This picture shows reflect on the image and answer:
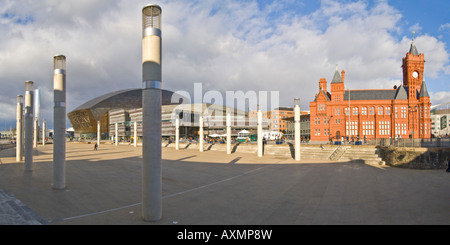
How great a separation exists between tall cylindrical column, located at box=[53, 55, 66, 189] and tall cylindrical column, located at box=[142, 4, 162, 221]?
25.5 ft

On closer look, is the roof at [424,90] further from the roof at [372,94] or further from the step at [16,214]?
the step at [16,214]

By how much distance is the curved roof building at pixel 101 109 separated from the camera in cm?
12606

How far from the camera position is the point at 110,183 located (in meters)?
14.4

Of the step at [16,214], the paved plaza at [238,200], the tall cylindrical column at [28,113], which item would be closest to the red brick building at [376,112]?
the paved plaza at [238,200]

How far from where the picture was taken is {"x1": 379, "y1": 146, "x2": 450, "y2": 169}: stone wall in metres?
24.0

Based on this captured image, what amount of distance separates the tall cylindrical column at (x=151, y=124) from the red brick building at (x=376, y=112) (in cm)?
4865

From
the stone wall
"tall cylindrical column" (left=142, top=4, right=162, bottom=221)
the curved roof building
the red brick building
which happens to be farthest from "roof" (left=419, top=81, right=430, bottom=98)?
the curved roof building

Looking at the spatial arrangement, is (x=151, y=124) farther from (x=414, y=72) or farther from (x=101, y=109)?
(x=101, y=109)

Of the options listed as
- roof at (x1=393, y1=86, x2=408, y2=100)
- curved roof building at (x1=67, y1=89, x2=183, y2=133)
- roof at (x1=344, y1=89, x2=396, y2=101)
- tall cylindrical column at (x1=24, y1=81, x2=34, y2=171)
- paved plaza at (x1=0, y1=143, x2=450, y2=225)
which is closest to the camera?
paved plaza at (x1=0, y1=143, x2=450, y2=225)

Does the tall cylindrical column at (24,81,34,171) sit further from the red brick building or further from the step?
the red brick building

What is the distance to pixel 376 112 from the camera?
51.1 meters
